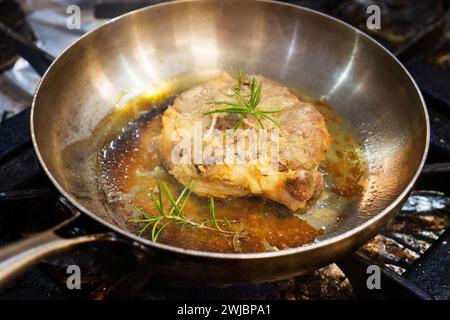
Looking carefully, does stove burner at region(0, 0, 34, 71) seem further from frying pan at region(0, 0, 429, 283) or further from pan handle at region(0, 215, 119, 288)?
pan handle at region(0, 215, 119, 288)

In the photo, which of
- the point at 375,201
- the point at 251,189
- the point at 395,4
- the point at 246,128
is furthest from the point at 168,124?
the point at 395,4

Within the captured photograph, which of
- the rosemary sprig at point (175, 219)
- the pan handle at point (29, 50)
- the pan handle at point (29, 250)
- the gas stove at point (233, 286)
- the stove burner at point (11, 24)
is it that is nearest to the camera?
the pan handle at point (29, 250)

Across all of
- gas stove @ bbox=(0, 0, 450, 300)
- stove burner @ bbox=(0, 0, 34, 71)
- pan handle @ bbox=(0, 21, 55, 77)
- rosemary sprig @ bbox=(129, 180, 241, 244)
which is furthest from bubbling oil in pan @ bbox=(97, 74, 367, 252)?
stove burner @ bbox=(0, 0, 34, 71)

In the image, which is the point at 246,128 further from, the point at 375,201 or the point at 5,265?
the point at 5,265

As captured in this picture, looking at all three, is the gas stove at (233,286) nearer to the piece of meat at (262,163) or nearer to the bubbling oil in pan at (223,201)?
the bubbling oil in pan at (223,201)

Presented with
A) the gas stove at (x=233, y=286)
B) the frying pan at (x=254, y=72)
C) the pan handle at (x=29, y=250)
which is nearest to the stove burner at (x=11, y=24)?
the gas stove at (x=233, y=286)

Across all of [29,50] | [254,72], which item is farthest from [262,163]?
[29,50]

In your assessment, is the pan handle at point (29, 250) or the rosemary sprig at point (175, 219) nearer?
the pan handle at point (29, 250)
